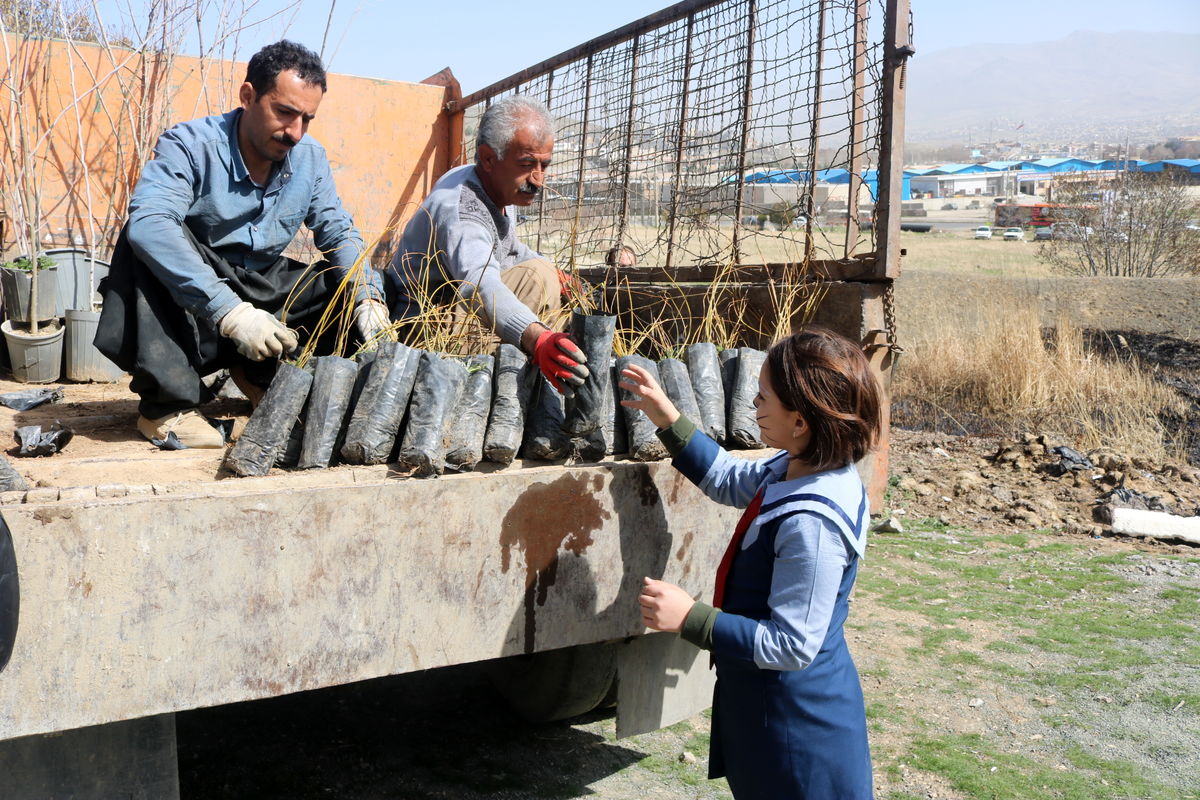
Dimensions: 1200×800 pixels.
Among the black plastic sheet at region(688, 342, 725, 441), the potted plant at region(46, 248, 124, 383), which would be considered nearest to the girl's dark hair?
the black plastic sheet at region(688, 342, 725, 441)

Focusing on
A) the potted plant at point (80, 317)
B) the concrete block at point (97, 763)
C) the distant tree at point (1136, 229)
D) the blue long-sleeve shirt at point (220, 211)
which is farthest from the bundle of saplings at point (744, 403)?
the distant tree at point (1136, 229)

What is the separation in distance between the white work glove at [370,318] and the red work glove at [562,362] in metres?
0.72

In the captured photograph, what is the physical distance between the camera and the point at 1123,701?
3.22m

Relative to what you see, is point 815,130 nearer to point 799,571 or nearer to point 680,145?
point 680,145

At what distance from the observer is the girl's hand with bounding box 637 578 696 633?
73.7 inches

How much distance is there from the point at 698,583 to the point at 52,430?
5.65 ft

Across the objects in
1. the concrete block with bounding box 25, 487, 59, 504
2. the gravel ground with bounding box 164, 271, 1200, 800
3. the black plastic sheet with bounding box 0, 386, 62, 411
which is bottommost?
the gravel ground with bounding box 164, 271, 1200, 800

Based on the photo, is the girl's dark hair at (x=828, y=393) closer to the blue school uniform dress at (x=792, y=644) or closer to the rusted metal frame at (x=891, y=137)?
the blue school uniform dress at (x=792, y=644)

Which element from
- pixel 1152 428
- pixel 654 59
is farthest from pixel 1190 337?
pixel 654 59

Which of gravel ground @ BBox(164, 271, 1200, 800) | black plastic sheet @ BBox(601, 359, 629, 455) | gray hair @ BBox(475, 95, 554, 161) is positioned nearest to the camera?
black plastic sheet @ BBox(601, 359, 629, 455)

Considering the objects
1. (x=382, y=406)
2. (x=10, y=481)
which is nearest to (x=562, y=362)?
(x=382, y=406)

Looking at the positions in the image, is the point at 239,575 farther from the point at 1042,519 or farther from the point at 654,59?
the point at 1042,519

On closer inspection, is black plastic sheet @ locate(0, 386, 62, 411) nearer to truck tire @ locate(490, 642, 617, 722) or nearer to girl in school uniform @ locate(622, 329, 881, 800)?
truck tire @ locate(490, 642, 617, 722)

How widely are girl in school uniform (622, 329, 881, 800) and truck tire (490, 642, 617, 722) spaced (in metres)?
0.78
